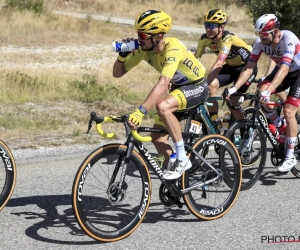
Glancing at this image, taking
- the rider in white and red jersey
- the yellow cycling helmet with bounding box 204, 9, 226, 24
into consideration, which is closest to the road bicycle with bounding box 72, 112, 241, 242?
the rider in white and red jersey

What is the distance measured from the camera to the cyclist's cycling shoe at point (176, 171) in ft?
18.7

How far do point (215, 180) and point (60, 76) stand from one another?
30.3 ft

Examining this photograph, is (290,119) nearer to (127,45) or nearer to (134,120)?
(127,45)

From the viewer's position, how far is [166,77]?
18.2ft

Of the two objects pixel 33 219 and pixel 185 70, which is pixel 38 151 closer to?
pixel 33 219

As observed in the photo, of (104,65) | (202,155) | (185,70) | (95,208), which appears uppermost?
(185,70)

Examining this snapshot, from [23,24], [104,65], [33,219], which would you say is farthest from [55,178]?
[23,24]

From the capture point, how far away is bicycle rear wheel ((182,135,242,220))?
6031 mm

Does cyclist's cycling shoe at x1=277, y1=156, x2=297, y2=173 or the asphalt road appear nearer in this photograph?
the asphalt road

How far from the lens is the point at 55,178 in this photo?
24.4 ft

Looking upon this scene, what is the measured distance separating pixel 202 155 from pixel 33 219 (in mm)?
1782

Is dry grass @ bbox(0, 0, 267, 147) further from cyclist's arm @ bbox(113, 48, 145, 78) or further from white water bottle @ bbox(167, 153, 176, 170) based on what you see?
white water bottle @ bbox(167, 153, 176, 170)

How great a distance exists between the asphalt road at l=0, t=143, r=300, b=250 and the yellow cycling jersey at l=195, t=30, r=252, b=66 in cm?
191

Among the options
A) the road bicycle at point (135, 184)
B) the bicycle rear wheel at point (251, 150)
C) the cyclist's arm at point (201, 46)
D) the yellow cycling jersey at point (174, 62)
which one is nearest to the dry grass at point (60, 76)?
the cyclist's arm at point (201, 46)
